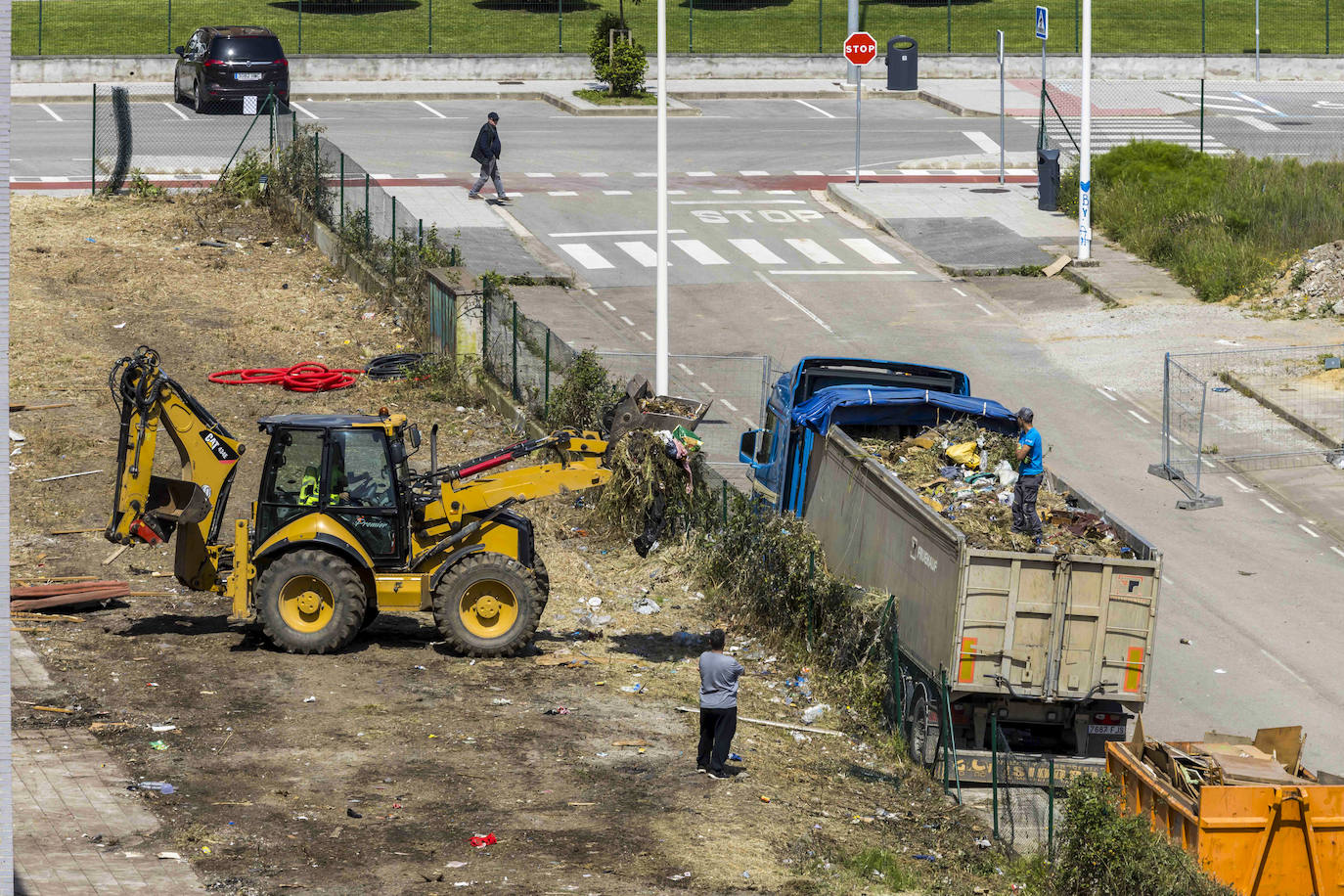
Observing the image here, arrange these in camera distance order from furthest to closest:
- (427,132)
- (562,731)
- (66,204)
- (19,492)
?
(427,132) < (66,204) < (19,492) < (562,731)

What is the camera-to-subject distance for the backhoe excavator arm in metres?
16.7

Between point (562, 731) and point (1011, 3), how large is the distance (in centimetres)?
4855

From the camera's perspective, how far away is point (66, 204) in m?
34.8

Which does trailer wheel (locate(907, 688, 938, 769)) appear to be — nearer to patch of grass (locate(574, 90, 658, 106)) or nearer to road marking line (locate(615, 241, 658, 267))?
road marking line (locate(615, 241, 658, 267))

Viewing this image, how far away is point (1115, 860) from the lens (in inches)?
502

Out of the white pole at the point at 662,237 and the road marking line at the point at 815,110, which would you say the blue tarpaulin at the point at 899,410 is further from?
the road marking line at the point at 815,110

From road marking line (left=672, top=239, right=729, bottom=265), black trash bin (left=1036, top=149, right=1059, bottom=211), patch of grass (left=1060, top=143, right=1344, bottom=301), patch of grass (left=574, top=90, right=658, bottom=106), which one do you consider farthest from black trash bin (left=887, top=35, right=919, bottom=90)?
road marking line (left=672, top=239, right=729, bottom=265)

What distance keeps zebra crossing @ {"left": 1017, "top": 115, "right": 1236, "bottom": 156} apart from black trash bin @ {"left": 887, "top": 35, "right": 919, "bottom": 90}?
10.4 ft

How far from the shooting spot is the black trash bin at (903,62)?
47.5 metres

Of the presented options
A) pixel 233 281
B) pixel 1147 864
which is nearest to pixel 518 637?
Answer: pixel 1147 864

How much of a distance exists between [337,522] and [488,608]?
1.66 m

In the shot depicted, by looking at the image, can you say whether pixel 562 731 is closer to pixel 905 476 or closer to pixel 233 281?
pixel 905 476

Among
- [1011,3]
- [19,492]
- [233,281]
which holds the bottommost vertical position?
[19,492]

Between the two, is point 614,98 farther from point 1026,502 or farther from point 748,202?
point 1026,502
